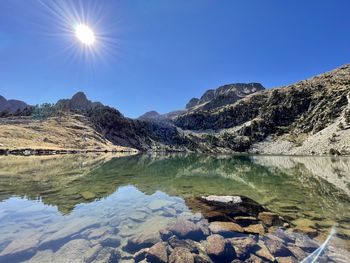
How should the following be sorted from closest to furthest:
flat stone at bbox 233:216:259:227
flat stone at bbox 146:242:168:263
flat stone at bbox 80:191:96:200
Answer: flat stone at bbox 146:242:168:263 → flat stone at bbox 233:216:259:227 → flat stone at bbox 80:191:96:200

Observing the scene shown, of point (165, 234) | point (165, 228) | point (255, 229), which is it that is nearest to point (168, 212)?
point (165, 228)

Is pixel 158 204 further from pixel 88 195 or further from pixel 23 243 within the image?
pixel 23 243

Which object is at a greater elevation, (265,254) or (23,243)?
(23,243)

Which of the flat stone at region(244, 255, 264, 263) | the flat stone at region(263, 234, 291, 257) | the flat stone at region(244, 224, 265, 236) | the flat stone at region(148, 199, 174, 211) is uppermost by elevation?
the flat stone at region(148, 199, 174, 211)

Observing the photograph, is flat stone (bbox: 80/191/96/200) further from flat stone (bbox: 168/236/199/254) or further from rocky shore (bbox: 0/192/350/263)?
flat stone (bbox: 168/236/199/254)

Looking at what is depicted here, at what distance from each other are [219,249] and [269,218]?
7.32 meters

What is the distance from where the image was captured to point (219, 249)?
471 inches

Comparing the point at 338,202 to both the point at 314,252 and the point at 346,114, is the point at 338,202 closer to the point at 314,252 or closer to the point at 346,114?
the point at 314,252

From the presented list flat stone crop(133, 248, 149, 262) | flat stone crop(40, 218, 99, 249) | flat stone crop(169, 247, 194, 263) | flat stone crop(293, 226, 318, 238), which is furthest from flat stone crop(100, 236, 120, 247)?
flat stone crop(293, 226, 318, 238)

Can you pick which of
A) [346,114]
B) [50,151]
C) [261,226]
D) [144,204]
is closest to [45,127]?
[50,151]

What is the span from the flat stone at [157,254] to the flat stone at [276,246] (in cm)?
507

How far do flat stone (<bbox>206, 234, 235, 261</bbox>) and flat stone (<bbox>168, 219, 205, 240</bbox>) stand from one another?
1.01 meters

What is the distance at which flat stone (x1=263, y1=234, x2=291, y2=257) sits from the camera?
468 inches

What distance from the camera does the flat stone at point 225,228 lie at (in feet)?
47.0
